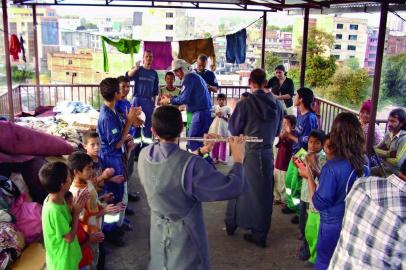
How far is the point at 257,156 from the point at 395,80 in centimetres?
2094

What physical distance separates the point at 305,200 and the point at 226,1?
16.2 ft

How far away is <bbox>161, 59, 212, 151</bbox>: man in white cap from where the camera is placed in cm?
582

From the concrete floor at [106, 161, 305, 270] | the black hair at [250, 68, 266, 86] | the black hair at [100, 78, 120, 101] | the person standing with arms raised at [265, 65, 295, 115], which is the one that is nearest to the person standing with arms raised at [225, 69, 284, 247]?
the black hair at [250, 68, 266, 86]

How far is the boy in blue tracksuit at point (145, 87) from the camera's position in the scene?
638 centimetres

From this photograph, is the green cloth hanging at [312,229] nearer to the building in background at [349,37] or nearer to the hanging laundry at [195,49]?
the hanging laundry at [195,49]

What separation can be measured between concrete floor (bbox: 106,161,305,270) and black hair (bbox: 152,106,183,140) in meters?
1.97

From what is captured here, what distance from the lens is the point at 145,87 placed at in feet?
21.2

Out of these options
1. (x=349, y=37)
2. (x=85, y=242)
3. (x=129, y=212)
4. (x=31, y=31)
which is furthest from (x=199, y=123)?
(x=349, y=37)

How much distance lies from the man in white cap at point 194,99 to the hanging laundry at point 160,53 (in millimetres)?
2237

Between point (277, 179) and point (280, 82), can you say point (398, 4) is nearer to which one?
point (280, 82)

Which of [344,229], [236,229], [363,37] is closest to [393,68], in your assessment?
[363,37]

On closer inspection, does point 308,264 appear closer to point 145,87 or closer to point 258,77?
point 258,77

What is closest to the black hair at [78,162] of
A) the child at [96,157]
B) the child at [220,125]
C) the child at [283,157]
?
the child at [96,157]

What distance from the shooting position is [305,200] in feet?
13.0
